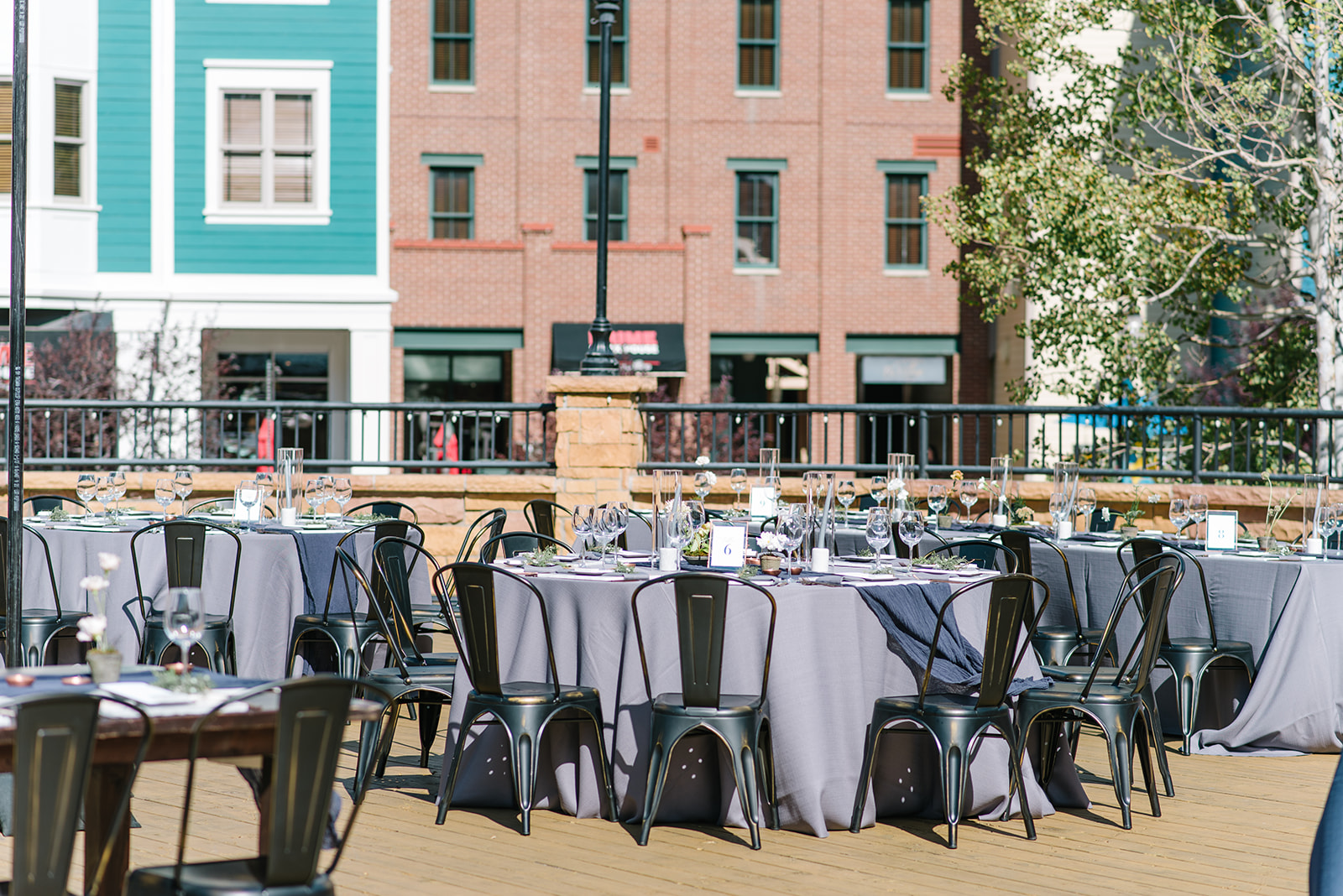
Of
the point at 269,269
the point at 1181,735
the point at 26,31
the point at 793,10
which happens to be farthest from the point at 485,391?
the point at 26,31

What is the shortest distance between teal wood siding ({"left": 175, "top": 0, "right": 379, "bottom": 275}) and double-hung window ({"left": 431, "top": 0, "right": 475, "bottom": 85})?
5177 millimetres

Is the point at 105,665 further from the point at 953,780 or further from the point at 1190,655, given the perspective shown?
the point at 1190,655

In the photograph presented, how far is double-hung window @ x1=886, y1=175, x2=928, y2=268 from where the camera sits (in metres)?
25.4

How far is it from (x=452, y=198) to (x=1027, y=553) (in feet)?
61.3

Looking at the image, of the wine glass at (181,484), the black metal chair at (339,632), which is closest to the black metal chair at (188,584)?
the black metal chair at (339,632)

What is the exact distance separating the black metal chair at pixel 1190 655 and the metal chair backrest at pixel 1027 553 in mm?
382

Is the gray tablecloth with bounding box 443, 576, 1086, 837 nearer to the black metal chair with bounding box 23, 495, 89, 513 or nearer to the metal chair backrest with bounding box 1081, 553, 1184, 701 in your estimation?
the metal chair backrest with bounding box 1081, 553, 1184, 701

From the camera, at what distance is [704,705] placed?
17.4 feet

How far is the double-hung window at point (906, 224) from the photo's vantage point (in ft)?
83.3

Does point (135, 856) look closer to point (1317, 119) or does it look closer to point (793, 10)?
point (1317, 119)

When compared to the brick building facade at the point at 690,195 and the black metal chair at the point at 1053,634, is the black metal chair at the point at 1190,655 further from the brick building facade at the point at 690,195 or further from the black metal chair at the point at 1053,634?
the brick building facade at the point at 690,195

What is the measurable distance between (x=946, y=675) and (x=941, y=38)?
70.6ft

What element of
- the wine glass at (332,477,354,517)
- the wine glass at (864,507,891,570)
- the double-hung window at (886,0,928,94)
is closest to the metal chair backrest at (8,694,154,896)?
the wine glass at (864,507,891,570)

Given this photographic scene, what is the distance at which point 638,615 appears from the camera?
5.62 m
